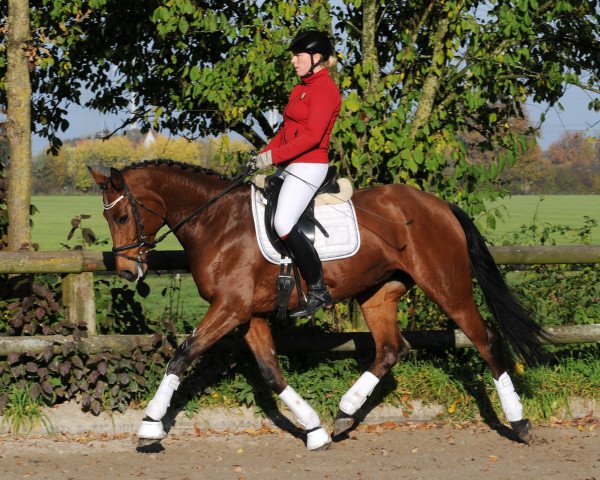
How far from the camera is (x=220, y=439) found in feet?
20.7

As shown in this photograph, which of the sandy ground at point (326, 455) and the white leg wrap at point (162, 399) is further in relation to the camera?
the white leg wrap at point (162, 399)

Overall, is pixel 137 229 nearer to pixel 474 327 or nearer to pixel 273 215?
pixel 273 215

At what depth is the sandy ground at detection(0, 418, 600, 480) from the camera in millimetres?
5539

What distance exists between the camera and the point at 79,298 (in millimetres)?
6715

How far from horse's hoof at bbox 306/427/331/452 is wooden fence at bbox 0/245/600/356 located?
0.95 meters

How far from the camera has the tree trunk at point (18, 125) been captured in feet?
23.1

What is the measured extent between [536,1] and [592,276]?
2.47 metres

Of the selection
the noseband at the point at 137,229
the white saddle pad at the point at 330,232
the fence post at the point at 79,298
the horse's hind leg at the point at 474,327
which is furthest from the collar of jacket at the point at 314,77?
the fence post at the point at 79,298

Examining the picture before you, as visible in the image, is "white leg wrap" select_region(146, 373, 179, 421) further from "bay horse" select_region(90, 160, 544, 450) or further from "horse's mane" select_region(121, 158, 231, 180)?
"horse's mane" select_region(121, 158, 231, 180)

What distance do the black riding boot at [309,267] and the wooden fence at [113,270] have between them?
3.14 feet

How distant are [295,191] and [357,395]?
150 cm

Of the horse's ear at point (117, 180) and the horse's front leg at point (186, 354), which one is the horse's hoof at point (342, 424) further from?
the horse's ear at point (117, 180)

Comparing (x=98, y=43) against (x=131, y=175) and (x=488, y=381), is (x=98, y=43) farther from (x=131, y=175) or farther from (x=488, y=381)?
(x=488, y=381)

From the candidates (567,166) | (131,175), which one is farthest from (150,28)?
(567,166)
